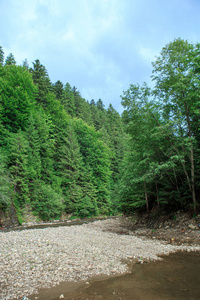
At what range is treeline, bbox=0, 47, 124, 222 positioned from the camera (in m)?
19.9

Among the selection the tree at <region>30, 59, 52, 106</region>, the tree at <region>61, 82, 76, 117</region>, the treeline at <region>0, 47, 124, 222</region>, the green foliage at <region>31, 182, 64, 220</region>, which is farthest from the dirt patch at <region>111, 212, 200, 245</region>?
the tree at <region>61, 82, 76, 117</region>

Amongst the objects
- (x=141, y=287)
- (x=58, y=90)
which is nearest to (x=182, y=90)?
(x=141, y=287)

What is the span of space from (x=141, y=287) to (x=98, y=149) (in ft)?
89.5

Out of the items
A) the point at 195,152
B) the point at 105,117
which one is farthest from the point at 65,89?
the point at 195,152

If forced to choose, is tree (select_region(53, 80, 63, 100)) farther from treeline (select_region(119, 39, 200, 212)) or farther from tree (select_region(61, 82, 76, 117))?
treeline (select_region(119, 39, 200, 212))

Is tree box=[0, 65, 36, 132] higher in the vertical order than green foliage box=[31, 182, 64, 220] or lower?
higher

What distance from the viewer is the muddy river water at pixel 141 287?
12.5 feet

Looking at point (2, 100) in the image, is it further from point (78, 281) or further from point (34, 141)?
point (78, 281)

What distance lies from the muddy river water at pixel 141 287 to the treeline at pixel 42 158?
11.9 m

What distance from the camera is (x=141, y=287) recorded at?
426 centimetres

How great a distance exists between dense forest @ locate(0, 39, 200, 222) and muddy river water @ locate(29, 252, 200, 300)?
4984 mm

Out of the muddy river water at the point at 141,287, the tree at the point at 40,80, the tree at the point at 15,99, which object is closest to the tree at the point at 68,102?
the tree at the point at 40,80

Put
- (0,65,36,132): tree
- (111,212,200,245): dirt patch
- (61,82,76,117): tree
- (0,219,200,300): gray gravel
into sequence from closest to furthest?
(0,219,200,300): gray gravel
(111,212,200,245): dirt patch
(0,65,36,132): tree
(61,82,76,117): tree

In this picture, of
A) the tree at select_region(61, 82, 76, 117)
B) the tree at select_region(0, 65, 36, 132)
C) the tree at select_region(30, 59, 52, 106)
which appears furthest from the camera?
the tree at select_region(61, 82, 76, 117)
